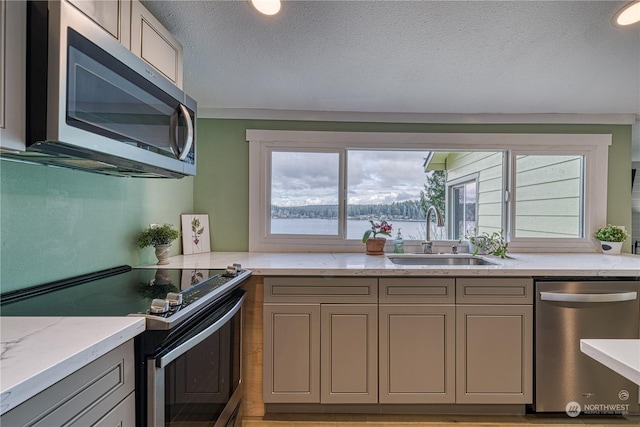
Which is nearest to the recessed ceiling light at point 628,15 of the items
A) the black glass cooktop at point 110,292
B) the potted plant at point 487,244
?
the potted plant at point 487,244

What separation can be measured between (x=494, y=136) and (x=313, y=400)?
2.41 metres

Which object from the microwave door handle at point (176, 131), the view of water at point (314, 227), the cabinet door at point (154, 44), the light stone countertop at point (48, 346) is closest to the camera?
the light stone countertop at point (48, 346)

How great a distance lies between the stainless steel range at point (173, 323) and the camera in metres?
1.01

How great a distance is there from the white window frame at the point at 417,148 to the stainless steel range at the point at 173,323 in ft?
3.00

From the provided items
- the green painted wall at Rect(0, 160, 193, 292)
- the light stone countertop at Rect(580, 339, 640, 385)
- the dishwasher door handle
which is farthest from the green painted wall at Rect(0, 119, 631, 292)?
the light stone countertop at Rect(580, 339, 640, 385)

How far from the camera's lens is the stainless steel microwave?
83cm

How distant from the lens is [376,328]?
194 centimetres

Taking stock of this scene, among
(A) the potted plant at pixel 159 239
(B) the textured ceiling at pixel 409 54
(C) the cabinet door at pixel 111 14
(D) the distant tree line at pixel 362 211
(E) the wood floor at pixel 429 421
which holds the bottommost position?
(E) the wood floor at pixel 429 421

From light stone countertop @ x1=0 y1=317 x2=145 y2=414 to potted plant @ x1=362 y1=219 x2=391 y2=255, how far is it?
1.81m

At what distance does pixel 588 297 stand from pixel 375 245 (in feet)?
4.32

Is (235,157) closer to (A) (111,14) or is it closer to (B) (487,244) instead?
(A) (111,14)

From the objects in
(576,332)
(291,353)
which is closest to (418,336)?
(291,353)

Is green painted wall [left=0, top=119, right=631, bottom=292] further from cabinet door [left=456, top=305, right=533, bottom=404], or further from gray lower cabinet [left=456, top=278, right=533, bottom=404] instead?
cabinet door [left=456, top=305, right=533, bottom=404]

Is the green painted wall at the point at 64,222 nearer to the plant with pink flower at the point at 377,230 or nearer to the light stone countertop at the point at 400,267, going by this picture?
the light stone countertop at the point at 400,267
